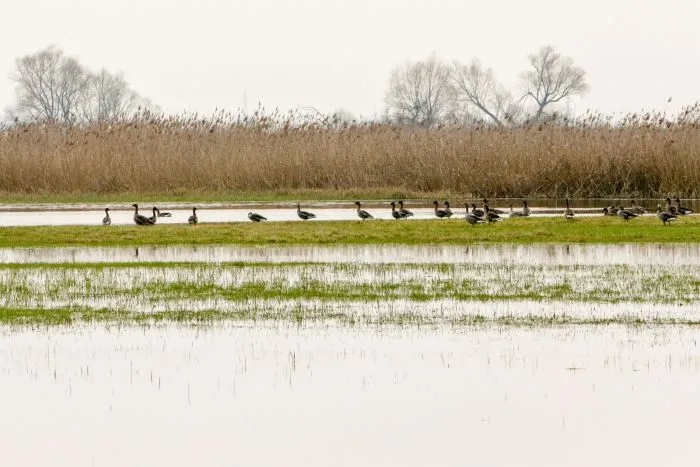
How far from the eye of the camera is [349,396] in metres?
11.6

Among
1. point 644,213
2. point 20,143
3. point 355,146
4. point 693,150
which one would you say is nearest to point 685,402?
point 644,213

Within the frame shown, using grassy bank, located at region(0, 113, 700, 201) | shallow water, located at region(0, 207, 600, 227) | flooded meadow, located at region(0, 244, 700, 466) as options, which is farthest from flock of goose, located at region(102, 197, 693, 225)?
flooded meadow, located at region(0, 244, 700, 466)

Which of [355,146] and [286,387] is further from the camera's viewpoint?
[355,146]

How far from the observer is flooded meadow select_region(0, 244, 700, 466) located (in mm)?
10078

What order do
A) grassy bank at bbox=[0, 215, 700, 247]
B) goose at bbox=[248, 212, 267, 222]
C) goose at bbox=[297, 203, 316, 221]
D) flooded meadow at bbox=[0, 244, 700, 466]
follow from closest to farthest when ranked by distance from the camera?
flooded meadow at bbox=[0, 244, 700, 466] → grassy bank at bbox=[0, 215, 700, 247] → goose at bbox=[248, 212, 267, 222] → goose at bbox=[297, 203, 316, 221]

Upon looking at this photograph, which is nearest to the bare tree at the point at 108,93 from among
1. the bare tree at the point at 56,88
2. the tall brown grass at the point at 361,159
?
the bare tree at the point at 56,88

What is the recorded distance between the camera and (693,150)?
39.7 m

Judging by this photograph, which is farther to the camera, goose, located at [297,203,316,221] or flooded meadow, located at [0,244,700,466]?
goose, located at [297,203,316,221]

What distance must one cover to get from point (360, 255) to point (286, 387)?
1303 centimetres

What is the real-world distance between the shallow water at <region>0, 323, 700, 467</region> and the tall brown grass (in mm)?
26687

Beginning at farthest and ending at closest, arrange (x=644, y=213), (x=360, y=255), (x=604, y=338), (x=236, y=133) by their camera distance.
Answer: (x=236, y=133) < (x=644, y=213) < (x=360, y=255) < (x=604, y=338)

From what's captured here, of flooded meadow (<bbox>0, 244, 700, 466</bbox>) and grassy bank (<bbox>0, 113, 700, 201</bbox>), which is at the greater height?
grassy bank (<bbox>0, 113, 700, 201</bbox>)

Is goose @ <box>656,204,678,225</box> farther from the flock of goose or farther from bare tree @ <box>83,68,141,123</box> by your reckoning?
bare tree @ <box>83,68,141,123</box>

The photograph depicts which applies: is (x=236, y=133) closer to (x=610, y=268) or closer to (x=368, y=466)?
(x=610, y=268)
